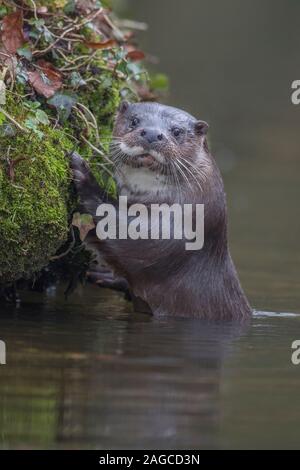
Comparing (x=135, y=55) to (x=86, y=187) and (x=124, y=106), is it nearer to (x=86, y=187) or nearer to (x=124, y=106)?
(x=124, y=106)

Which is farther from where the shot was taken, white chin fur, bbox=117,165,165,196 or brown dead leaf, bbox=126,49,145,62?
brown dead leaf, bbox=126,49,145,62

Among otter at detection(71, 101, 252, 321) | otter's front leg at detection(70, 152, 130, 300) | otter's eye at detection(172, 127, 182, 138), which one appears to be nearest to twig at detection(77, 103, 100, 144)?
otter at detection(71, 101, 252, 321)

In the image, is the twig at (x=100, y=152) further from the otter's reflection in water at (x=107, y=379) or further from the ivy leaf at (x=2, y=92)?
the otter's reflection in water at (x=107, y=379)

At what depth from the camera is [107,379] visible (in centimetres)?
540

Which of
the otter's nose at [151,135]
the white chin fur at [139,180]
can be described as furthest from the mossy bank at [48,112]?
the otter's nose at [151,135]

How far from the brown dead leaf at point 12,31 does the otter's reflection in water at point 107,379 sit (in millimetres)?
1475

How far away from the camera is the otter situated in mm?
6801

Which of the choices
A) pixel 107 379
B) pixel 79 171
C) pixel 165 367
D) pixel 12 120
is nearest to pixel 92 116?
pixel 79 171

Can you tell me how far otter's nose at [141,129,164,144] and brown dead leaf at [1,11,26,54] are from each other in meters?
0.83

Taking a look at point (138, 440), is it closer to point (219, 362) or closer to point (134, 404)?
point (134, 404)

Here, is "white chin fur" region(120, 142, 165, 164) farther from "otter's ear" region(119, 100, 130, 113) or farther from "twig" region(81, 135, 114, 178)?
"otter's ear" region(119, 100, 130, 113)

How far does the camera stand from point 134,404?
5.00 m

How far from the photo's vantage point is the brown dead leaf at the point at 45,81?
689 cm

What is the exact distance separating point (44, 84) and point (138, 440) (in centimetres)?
293
